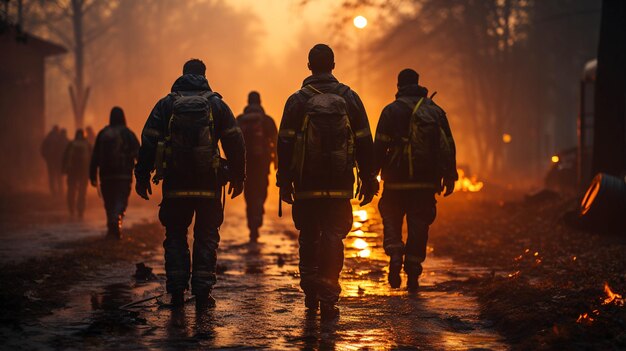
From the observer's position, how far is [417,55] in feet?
162

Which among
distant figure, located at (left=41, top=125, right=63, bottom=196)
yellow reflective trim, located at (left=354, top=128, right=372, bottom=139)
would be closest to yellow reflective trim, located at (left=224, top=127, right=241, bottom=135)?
yellow reflective trim, located at (left=354, top=128, right=372, bottom=139)

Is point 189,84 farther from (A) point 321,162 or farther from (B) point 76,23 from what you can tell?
(B) point 76,23

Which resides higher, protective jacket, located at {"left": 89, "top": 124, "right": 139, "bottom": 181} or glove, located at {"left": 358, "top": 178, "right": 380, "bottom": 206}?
protective jacket, located at {"left": 89, "top": 124, "right": 139, "bottom": 181}

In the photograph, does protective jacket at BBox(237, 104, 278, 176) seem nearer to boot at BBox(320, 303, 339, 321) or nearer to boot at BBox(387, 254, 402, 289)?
boot at BBox(387, 254, 402, 289)

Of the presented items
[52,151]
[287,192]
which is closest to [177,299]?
[287,192]

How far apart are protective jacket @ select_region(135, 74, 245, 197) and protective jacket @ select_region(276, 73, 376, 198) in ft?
1.71

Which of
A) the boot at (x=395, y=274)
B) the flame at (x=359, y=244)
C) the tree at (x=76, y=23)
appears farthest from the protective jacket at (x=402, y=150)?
the tree at (x=76, y=23)

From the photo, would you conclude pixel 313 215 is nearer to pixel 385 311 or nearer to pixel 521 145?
pixel 385 311

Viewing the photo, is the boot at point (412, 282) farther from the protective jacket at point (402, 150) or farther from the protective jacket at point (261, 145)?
the protective jacket at point (261, 145)

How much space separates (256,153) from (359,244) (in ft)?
6.20

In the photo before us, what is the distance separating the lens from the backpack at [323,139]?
771 centimetres

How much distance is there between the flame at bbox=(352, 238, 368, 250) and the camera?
1347cm

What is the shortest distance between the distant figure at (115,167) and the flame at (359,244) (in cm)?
319

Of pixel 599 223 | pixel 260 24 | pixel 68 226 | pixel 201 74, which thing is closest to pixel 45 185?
pixel 68 226
